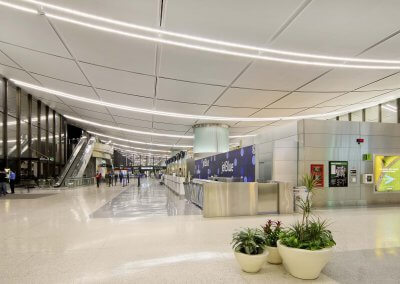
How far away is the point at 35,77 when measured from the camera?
13.6m

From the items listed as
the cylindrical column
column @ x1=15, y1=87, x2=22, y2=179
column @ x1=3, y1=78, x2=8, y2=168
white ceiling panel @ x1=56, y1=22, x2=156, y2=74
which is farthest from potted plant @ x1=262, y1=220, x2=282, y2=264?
column @ x1=15, y1=87, x2=22, y2=179

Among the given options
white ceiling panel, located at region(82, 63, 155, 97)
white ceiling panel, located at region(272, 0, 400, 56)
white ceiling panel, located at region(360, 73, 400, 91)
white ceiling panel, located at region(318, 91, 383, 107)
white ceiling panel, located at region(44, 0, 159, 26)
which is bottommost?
white ceiling panel, located at region(318, 91, 383, 107)

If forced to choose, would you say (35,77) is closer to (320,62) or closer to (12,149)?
(12,149)

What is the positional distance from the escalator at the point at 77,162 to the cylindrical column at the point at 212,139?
12444mm

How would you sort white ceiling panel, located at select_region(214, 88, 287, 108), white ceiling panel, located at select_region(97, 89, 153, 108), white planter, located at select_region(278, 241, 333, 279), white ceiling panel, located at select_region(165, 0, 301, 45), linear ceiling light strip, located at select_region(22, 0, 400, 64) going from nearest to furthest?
white planter, located at select_region(278, 241, 333, 279), white ceiling panel, located at select_region(165, 0, 301, 45), linear ceiling light strip, located at select_region(22, 0, 400, 64), white ceiling panel, located at select_region(214, 88, 287, 108), white ceiling panel, located at select_region(97, 89, 153, 108)

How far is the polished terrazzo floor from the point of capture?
3791mm

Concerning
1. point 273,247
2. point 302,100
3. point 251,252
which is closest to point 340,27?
point 273,247

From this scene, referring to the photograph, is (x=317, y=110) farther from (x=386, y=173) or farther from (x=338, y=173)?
(x=386, y=173)

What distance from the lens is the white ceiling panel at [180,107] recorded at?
1274 centimetres

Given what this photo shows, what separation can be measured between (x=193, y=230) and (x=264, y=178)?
5.58 metres

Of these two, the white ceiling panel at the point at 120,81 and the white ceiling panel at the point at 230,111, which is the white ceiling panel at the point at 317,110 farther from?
the white ceiling panel at the point at 120,81

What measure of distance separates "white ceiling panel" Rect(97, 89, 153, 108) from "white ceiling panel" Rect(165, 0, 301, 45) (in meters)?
6.54

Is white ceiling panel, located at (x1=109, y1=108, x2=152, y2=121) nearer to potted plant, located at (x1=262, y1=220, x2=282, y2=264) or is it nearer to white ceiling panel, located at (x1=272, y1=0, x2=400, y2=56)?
white ceiling panel, located at (x1=272, y1=0, x2=400, y2=56)

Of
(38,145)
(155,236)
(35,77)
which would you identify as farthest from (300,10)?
(38,145)
